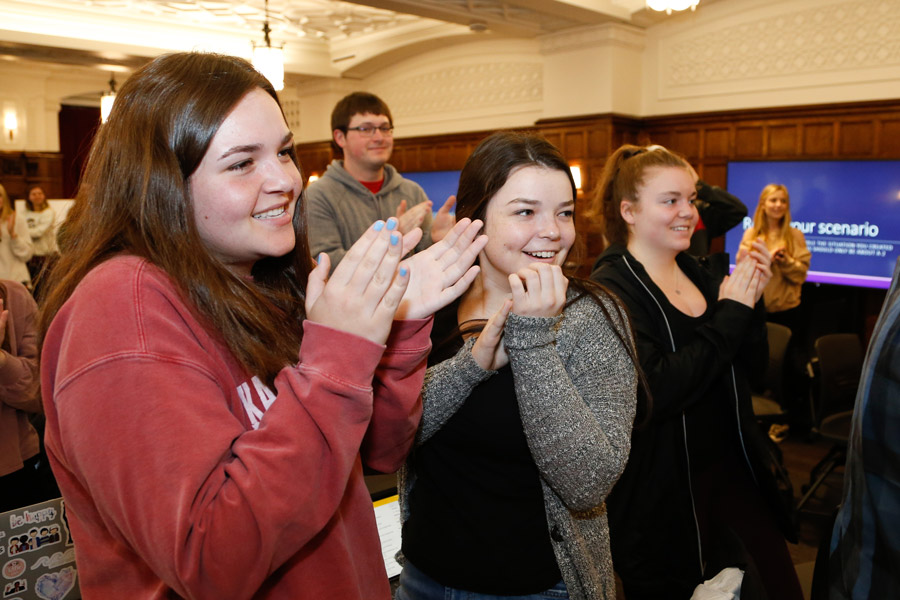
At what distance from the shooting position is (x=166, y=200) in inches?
34.1

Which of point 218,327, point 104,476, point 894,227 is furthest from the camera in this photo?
point 894,227

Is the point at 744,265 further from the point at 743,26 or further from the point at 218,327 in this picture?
the point at 743,26

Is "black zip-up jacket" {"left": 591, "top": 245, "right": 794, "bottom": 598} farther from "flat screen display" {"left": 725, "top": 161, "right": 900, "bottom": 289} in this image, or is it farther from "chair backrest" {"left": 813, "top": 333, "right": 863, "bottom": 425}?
"flat screen display" {"left": 725, "top": 161, "right": 900, "bottom": 289}

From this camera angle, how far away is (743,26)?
254 inches

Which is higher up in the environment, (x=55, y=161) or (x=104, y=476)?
(x=55, y=161)

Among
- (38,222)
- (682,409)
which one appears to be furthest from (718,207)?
(38,222)

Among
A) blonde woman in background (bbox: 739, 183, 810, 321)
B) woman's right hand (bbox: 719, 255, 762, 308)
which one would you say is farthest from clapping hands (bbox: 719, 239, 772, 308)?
blonde woman in background (bbox: 739, 183, 810, 321)

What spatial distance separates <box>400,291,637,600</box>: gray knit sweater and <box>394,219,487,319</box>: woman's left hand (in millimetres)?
288

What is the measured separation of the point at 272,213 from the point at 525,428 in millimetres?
626

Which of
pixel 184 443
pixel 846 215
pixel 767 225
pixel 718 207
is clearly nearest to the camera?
pixel 184 443

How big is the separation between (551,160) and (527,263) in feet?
0.79

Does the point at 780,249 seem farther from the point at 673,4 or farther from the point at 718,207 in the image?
the point at 673,4

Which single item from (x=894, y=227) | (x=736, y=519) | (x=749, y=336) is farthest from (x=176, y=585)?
(x=894, y=227)

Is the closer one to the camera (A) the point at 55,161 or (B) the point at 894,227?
(B) the point at 894,227
